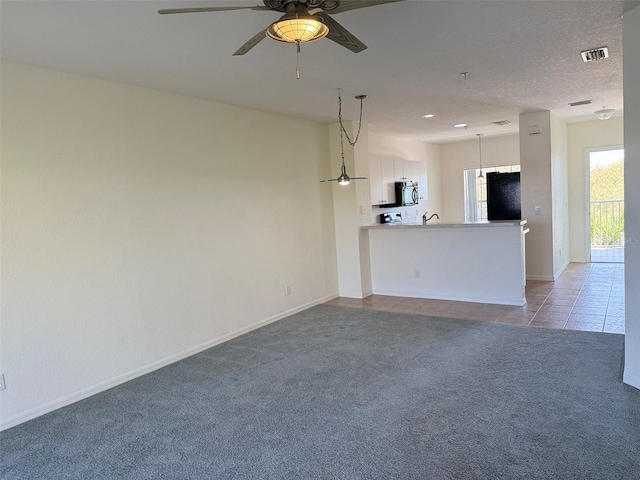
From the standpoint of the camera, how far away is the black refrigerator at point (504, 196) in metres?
7.21

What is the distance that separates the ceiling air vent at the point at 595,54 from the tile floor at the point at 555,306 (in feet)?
8.14

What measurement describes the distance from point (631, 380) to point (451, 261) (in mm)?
2854

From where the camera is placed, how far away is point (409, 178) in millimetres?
7855

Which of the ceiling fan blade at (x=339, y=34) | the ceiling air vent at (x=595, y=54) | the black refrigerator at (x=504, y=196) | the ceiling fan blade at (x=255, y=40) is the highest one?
the ceiling air vent at (x=595, y=54)

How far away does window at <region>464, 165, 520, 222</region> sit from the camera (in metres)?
9.12

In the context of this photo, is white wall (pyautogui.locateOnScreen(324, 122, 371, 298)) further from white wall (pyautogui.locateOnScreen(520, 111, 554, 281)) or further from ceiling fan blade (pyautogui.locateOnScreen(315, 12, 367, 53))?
ceiling fan blade (pyautogui.locateOnScreen(315, 12, 367, 53))

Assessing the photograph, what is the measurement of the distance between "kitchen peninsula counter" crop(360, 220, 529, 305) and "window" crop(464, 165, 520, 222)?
3.76 m

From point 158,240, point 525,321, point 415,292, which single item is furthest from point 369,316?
point 158,240

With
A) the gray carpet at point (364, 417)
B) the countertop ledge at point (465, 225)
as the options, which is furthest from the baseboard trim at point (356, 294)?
the gray carpet at point (364, 417)

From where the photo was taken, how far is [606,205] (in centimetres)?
766

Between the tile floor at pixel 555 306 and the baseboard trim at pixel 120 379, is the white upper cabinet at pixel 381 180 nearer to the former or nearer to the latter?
the tile floor at pixel 555 306

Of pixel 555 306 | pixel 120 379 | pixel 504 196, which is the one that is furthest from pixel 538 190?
pixel 120 379

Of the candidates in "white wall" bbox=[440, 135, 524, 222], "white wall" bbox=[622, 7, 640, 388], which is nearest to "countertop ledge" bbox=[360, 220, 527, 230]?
"white wall" bbox=[622, 7, 640, 388]

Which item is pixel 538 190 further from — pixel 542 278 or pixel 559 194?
pixel 542 278
